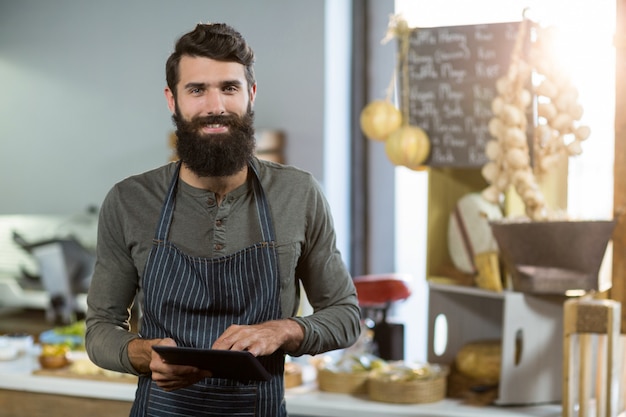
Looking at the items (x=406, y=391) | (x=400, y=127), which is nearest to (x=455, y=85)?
(x=400, y=127)

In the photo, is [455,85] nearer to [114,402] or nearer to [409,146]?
[409,146]

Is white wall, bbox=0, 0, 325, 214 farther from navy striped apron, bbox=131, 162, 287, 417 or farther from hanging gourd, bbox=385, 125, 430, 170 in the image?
navy striped apron, bbox=131, 162, 287, 417

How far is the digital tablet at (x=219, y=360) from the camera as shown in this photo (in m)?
1.43

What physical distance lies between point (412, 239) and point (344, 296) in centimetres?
266

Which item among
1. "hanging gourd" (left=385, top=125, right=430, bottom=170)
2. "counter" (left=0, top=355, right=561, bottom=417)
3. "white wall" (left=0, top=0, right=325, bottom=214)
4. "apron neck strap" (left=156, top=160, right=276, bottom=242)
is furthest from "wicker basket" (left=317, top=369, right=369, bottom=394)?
"white wall" (left=0, top=0, right=325, bottom=214)

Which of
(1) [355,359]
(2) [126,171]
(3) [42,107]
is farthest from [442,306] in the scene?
(3) [42,107]

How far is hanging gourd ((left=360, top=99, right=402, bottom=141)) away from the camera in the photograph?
9.82 ft

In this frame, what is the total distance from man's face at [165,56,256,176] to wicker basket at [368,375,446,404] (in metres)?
1.24

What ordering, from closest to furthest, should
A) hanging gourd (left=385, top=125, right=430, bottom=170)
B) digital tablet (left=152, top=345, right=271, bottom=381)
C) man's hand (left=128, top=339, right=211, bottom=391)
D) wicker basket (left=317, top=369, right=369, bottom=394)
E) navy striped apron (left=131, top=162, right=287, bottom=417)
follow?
digital tablet (left=152, top=345, right=271, bottom=381)
man's hand (left=128, top=339, right=211, bottom=391)
navy striped apron (left=131, top=162, right=287, bottom=417)
wicker basket (left=317, top=369, right=369, bottom=394)
hanging gourd (left=385, top=125, right=430, bottom=170)

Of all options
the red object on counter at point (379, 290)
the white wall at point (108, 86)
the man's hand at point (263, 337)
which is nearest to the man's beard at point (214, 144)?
the man's hand at point (263, 337)

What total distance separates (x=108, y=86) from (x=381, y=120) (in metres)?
2.51

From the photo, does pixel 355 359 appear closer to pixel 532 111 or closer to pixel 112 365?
pixel 532 111

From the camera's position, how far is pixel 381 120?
299 cm

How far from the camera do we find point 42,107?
536 cm
